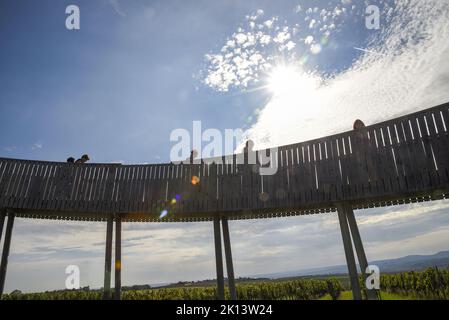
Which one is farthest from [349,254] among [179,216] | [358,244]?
[179,216]

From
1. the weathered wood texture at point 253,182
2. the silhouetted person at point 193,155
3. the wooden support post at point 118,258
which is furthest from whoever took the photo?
the silhouetted person at point 193,155

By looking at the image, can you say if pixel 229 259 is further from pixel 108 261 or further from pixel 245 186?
pixel 108 261

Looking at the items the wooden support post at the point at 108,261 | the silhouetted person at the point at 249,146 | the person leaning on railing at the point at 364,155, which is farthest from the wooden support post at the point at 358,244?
the wooden support post at the point at 108,261

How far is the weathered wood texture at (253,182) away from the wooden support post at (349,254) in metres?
0.57

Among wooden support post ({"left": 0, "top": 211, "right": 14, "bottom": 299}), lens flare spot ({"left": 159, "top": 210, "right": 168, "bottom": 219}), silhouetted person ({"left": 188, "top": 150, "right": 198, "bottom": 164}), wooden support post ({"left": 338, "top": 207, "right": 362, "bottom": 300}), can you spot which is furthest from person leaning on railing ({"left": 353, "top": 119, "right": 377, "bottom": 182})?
wooden support post ({"left": 0, "top": 211, "right": 14, "bottom": 299})

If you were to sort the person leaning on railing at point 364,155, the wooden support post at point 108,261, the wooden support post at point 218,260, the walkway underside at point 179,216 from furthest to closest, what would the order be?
the walkway underside at point 179,216 < the wooden support post at point 218,260 < the wooden support post at point 108,261 < the person leaning on railing at point 364,155

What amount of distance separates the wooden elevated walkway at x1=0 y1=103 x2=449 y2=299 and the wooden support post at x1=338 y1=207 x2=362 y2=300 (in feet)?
0.10

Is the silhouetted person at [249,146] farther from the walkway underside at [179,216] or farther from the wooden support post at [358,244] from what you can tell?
the wooden support post at [358,244]

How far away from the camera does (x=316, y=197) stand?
416 inches

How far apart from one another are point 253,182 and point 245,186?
34 cm

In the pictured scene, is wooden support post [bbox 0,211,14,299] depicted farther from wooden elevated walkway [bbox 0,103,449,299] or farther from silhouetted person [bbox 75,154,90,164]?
silhouetted person [bbox 75,154,90,164]

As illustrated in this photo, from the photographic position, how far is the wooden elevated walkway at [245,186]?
30.5 feet

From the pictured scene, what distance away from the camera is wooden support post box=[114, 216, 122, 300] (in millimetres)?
11266

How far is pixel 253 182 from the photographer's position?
11.7m
